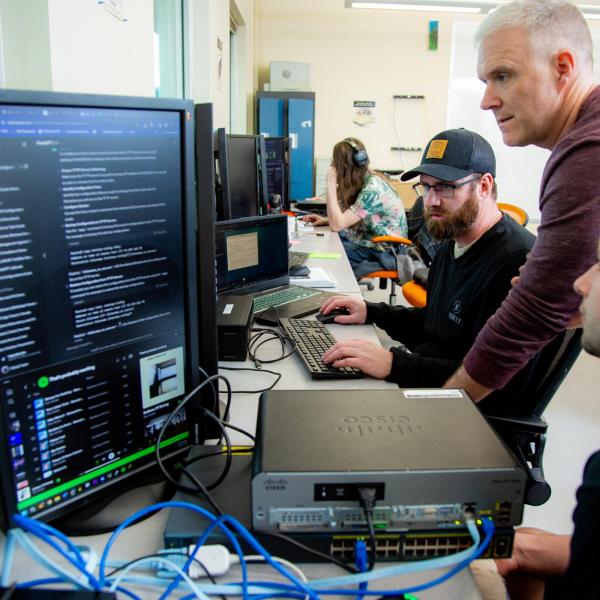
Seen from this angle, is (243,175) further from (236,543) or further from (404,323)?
(236,543)

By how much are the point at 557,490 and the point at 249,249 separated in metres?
1.36

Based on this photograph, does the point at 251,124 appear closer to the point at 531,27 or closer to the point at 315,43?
the point at 315,43

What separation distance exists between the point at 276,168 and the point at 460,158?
1.71 meters

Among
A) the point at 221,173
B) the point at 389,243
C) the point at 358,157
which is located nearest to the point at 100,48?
the point at 221,173

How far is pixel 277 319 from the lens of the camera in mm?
1600

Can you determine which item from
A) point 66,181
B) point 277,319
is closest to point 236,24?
point 277,319

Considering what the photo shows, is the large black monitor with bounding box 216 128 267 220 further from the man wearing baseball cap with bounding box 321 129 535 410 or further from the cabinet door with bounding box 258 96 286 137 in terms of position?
the cabinet door with bounding box 258 96 286 137

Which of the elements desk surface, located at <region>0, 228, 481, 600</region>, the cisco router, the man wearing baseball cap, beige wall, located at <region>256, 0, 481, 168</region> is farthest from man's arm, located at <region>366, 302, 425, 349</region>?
beige wall, located at <region>256, 0, 481, 168</region>

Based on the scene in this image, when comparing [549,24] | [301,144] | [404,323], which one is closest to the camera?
[549,24]

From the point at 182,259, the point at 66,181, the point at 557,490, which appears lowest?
the point at 557,490

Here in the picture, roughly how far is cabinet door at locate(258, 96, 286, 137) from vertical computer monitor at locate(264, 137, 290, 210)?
258cm

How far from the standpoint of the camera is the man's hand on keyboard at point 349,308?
1.66m

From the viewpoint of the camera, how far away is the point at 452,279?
1582 mm

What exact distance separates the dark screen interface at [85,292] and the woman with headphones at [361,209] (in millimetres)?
2728
